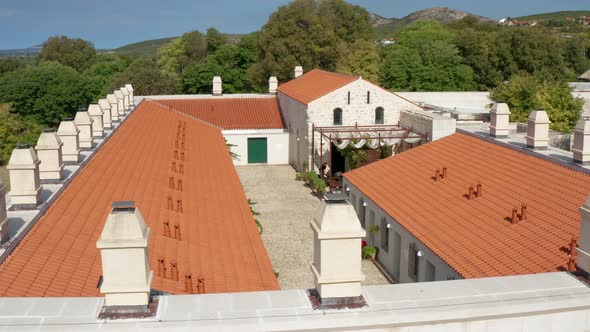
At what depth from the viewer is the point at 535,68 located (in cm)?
6075

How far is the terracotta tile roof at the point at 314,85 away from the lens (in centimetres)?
3503

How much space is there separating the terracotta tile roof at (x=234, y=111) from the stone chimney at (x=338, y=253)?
115ft

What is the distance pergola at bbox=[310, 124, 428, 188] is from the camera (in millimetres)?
31766

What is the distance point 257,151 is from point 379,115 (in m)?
10.5

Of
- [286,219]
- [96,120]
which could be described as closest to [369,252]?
[286,219]

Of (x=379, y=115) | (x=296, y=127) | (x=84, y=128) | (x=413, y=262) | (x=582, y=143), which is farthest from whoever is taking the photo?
(x=296, y=127)

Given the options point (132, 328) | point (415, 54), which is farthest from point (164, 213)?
point (415, 54)

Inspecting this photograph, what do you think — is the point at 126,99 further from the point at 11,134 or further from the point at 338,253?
the point at 338,253

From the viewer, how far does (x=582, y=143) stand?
17.4 m

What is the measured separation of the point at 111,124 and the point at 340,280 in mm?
20785

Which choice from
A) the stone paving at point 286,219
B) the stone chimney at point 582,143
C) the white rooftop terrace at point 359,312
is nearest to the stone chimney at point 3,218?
the white rooftop terrace at point 359,312

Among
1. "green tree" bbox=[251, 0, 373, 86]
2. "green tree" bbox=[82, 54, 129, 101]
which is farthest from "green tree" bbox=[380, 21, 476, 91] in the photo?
"green tree" bbox=[82, 54, 129, 101]

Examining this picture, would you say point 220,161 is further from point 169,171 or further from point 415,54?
point 415,54

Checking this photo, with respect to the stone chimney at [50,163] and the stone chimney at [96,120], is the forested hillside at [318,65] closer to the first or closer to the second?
the stone chimney at [96,120]
